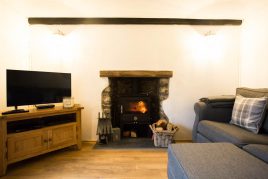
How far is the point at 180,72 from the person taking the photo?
3.25m

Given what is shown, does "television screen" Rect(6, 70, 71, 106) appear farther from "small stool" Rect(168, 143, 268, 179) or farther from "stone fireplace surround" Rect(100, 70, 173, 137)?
"small stool" Rect(168, 143, 268, 179)

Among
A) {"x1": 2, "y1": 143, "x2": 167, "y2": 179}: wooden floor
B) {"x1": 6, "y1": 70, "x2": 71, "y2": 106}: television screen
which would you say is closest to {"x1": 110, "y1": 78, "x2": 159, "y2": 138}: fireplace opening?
{"x1": 2, "y1": 143, "x2": 167, "y2": 179}: wooden floor

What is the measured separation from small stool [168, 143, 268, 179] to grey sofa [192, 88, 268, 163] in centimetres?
21

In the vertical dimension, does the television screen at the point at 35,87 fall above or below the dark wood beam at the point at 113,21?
below

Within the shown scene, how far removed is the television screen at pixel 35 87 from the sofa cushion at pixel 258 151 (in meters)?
2.50

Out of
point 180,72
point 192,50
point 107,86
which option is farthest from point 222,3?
point 107,86

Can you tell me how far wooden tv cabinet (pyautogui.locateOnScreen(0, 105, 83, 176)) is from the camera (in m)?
2.08

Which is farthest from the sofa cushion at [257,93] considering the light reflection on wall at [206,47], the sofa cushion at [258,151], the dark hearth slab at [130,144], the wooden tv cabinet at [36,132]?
the wooden tv cabinet at [36,132]

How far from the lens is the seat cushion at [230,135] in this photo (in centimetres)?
177

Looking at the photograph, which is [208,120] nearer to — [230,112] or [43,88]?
[230,112]

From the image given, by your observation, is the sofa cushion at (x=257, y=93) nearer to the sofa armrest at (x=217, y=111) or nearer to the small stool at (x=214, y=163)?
the sofa armrest at (x=217, y=111)

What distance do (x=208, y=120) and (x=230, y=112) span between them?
33cm

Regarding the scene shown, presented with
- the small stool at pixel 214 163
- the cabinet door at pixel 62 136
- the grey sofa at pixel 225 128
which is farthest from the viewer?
the cabinet door at pixel 62 136

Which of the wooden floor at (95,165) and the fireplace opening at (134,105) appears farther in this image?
the fireplace opening at (134,105)
